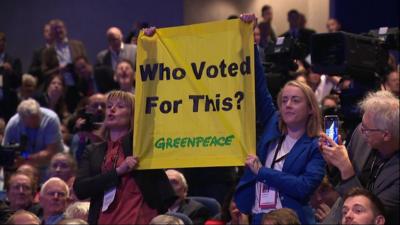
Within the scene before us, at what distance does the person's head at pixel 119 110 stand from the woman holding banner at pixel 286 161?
2.40 ft

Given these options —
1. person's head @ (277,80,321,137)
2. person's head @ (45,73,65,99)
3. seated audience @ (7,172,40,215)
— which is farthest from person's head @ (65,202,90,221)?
person's head @ (45,73,65,99)

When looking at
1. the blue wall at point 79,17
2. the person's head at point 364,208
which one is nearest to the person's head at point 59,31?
the blue wall at point 79,17

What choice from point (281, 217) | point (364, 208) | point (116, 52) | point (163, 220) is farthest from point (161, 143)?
point (116, 52)

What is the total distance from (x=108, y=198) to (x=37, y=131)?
4232 millimetres

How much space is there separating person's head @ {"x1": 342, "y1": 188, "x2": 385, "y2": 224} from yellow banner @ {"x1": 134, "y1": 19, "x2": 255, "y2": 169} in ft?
2.43

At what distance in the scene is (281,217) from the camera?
15.4 feet

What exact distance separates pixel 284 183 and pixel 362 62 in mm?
1097

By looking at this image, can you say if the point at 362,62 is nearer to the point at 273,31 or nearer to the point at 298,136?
the point at 298,136

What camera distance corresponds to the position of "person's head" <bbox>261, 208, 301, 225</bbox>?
4.69 metres

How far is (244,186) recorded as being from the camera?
16.9 ft

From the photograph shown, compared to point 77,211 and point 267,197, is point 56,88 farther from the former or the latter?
point 267,197

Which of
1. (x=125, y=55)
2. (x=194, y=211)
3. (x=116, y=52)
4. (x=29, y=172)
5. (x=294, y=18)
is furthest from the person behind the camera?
(x=294, y=18)

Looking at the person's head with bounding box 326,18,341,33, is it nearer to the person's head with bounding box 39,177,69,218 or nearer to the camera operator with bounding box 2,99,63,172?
the camera operator with bounding box 2,99,63,172

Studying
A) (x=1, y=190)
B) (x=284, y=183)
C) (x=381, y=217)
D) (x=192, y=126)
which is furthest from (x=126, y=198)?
(x=1, y=190)
